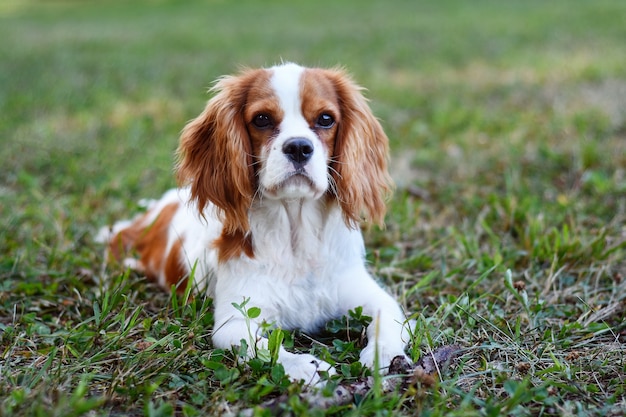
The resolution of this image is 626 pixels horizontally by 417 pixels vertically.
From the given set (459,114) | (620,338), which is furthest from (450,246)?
(459,114)

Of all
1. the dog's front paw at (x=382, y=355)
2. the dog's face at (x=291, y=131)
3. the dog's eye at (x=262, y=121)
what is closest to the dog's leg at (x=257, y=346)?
the dog's front paw at (x=382, y=355)

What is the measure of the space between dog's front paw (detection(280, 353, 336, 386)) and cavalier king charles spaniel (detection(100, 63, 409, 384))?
0.26 metres

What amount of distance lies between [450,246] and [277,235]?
135 cm

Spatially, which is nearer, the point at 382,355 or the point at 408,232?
the point at 382,355

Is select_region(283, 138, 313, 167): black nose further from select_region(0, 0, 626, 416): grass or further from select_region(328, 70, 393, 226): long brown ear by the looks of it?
select_region(0, 0, 626, 416): grass

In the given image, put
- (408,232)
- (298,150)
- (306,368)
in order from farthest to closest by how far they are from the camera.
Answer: (408,232)
(298,150)
(306,368)

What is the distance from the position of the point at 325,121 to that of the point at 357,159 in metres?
0.24

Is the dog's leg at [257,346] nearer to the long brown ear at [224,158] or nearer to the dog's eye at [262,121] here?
the long brown ear at [224,158]

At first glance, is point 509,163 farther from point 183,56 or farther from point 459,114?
point 183,56

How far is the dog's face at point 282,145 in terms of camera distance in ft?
9.41

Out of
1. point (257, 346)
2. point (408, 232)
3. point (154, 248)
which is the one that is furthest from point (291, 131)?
point (408, 232)

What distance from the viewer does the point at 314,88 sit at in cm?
298

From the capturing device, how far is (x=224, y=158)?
10.0 ft

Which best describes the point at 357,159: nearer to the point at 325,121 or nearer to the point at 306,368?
the point at 325,121
